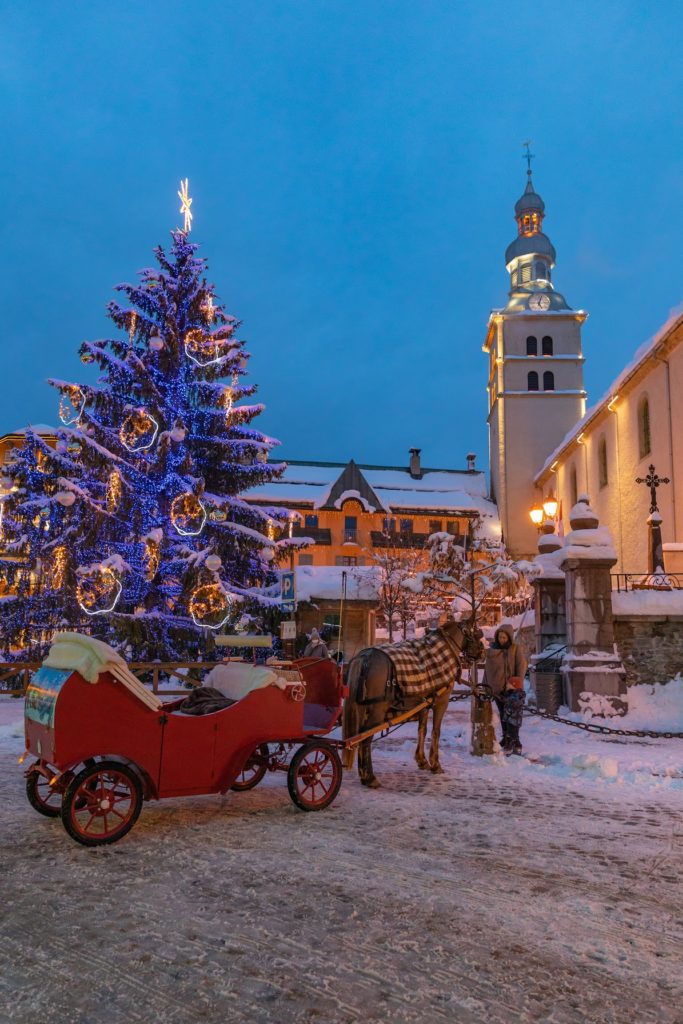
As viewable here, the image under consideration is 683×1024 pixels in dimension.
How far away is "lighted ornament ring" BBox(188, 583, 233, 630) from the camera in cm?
1759

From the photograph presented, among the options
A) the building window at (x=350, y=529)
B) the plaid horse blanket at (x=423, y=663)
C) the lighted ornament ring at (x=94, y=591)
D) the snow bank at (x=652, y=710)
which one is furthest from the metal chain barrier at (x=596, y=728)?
the building window at (x=350, y=529)

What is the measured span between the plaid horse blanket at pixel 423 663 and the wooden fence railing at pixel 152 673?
21.8ft

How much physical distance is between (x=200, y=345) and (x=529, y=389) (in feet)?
130

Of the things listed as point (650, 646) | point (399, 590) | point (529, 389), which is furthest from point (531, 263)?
point (650, 646)

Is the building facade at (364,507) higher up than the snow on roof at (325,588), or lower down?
higher up

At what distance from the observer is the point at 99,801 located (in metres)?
5.71

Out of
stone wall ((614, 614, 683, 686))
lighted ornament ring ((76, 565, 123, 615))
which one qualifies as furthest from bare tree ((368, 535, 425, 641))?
stone wall ((614, 614, 683, 686))

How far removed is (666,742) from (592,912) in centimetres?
838

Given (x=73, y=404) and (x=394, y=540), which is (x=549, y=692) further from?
(x=394, y=540)

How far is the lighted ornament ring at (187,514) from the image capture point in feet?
57.8

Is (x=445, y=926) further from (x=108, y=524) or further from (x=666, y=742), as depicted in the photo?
(x=108, y=524)

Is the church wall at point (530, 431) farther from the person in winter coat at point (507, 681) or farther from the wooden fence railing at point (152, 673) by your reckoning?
the person in winter coat at point (507, 681)

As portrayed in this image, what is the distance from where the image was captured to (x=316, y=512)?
58.0m

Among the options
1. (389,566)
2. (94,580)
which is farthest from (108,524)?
(389,566)
